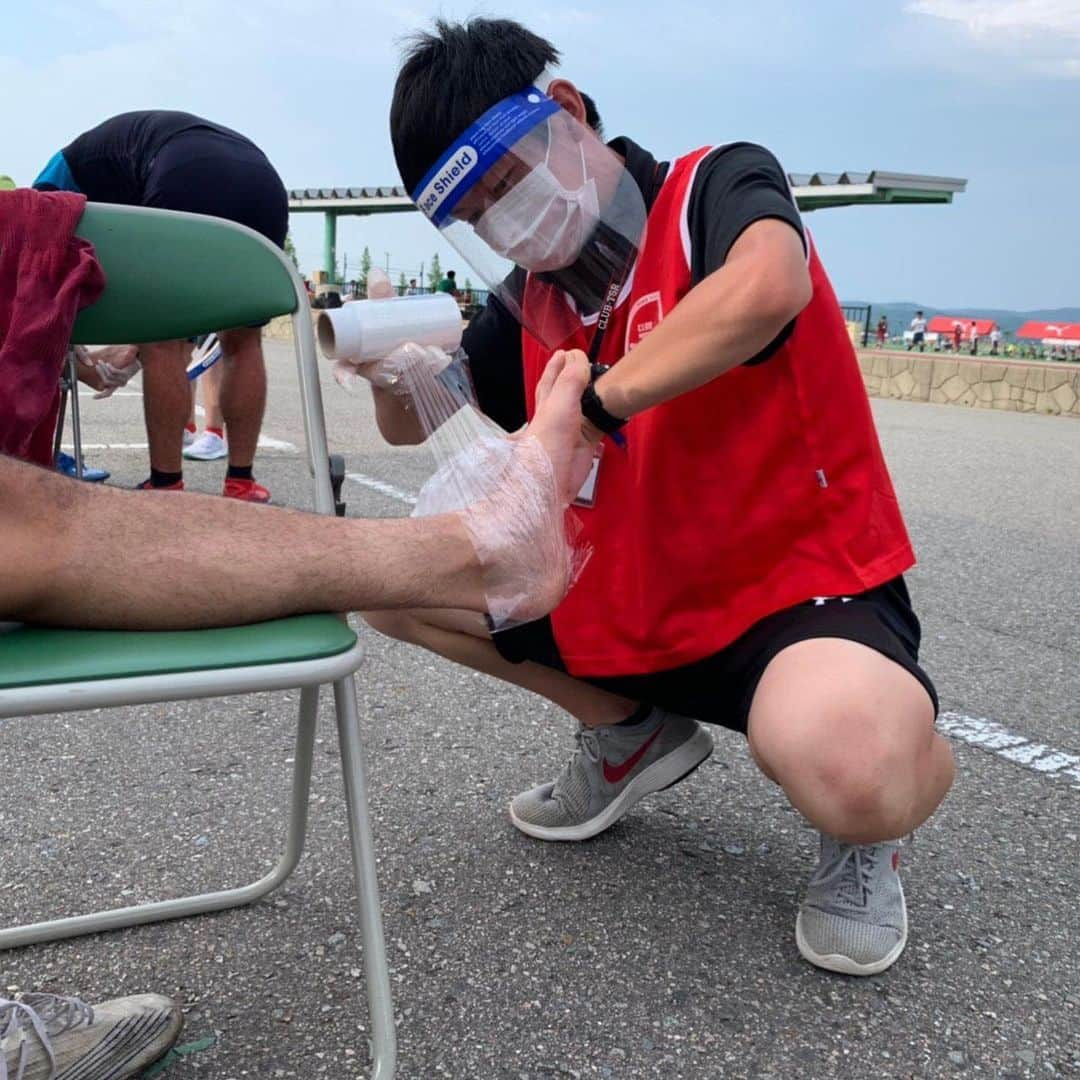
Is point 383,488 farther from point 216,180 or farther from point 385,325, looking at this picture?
point 385,325

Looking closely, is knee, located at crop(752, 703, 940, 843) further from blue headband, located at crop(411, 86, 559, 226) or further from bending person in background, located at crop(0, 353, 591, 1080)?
blue headband, located at crop(411, 86, 559, 226)

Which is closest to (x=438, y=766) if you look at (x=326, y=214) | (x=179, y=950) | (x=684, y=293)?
(x=179, y=950)

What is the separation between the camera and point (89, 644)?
1.02 meters

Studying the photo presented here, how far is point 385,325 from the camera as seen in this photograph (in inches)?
61.8

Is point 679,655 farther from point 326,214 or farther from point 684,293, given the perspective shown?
point 326,214

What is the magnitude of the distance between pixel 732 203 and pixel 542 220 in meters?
0.24

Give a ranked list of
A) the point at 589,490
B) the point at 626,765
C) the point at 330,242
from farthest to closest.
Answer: the point at 330,242 < the point at 626,765 < the point at 589,490

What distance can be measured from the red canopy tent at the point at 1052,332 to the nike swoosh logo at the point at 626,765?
96.2ft

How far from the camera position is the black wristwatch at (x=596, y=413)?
4.48ft

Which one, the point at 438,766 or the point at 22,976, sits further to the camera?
the point at 438,766

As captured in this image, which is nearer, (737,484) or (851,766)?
(851,766)

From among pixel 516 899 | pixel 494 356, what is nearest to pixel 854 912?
pixel 516 899

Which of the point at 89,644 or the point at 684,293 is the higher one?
the point at 684,293

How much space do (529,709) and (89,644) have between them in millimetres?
1463
